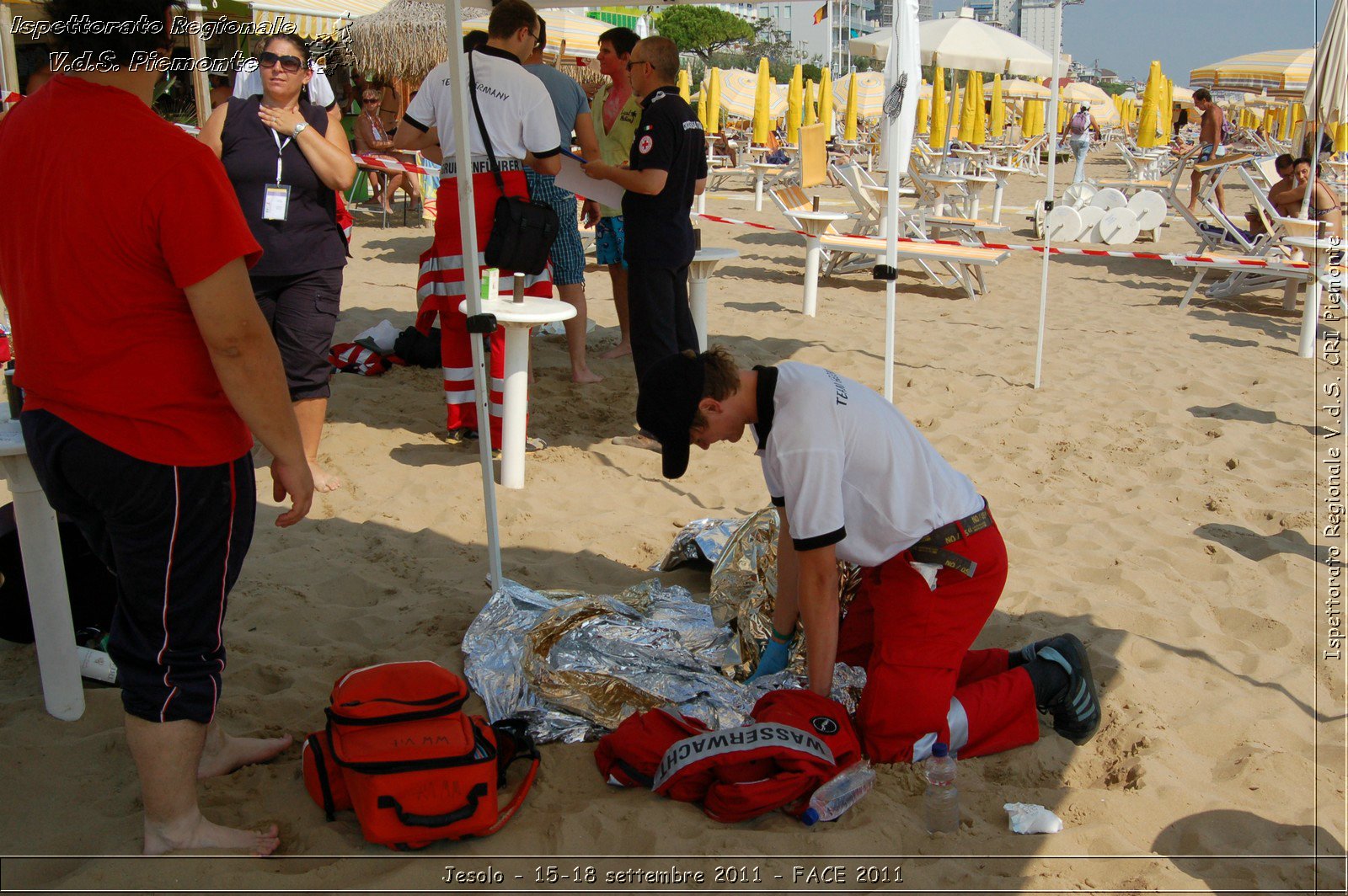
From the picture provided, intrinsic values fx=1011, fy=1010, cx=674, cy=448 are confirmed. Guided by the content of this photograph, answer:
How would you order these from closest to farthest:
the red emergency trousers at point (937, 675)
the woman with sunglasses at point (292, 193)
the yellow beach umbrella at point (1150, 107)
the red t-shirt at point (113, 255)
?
the red t-shirt at point (113, 255) → the red emergency trousers at point (937, 675) → the woman with sunglasses at point (292, 193) → the yellow beach umbrella at point (1150, 107)

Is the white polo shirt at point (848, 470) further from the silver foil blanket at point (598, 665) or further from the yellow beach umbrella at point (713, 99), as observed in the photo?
the yellow beach umbrella at point (713, 99)

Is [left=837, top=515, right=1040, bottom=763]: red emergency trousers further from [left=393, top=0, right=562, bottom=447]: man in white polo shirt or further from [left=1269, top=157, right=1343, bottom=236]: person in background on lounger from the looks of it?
[left=1269, top=157, right=1343, bottom=236]: person in background on lounger

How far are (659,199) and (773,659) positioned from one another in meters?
2.65

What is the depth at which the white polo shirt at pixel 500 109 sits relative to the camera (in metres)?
4.49

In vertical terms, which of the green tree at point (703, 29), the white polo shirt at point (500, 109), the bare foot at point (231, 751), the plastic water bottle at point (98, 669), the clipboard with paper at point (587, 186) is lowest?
the bare foot at point (231, 751)

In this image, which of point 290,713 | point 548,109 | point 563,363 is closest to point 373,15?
point 563,363

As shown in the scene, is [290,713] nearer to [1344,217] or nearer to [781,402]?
[781,402]

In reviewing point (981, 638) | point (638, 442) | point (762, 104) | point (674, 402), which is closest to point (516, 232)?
point (638, 442)

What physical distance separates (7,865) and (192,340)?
1.20m

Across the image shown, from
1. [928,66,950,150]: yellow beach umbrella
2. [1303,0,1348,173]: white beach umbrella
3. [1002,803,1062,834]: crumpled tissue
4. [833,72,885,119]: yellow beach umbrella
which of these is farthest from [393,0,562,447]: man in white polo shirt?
[833,72,885,119]: yellow beach umbrella

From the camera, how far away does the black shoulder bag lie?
14.2 ft

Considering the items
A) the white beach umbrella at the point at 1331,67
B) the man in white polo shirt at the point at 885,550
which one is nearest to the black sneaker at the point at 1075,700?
the man in white polo shirt at the point at 885,550

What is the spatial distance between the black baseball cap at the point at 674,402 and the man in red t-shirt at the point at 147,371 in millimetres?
805

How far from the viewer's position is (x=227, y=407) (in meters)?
2.05
